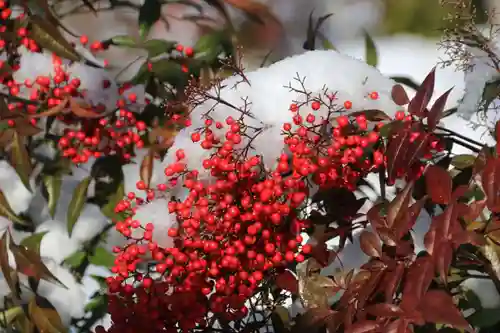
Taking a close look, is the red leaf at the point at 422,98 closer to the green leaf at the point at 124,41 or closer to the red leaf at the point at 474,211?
the red leaf at the point at 474,211

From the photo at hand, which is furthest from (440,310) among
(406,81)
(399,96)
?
(406,81)

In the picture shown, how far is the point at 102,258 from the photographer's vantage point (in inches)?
48.1

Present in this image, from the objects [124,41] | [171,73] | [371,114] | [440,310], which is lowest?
[440,310]

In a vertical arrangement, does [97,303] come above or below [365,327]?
above

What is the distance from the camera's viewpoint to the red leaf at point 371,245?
2.45ft

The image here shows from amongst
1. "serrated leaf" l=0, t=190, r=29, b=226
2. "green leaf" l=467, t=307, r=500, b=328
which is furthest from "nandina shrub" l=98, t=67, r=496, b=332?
"serrated leaf" l=0, t=190, r=29, b=226

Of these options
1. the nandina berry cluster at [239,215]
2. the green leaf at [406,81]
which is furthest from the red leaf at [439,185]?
the green leaf at [406,81]

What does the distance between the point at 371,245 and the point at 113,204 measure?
2.19 feet

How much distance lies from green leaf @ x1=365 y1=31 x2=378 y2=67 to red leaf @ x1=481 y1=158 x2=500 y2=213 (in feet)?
1.69

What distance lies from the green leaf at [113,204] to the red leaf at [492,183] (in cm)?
81

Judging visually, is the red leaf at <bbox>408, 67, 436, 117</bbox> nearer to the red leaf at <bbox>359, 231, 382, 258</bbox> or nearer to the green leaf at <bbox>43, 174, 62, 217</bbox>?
the red leaf at <bbox>359, 231, 382, 258</bbox>

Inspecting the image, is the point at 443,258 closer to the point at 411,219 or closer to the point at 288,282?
the point at 411,219

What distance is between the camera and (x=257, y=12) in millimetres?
1210

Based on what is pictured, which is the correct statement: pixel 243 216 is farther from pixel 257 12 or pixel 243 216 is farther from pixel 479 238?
pixel 257 12
